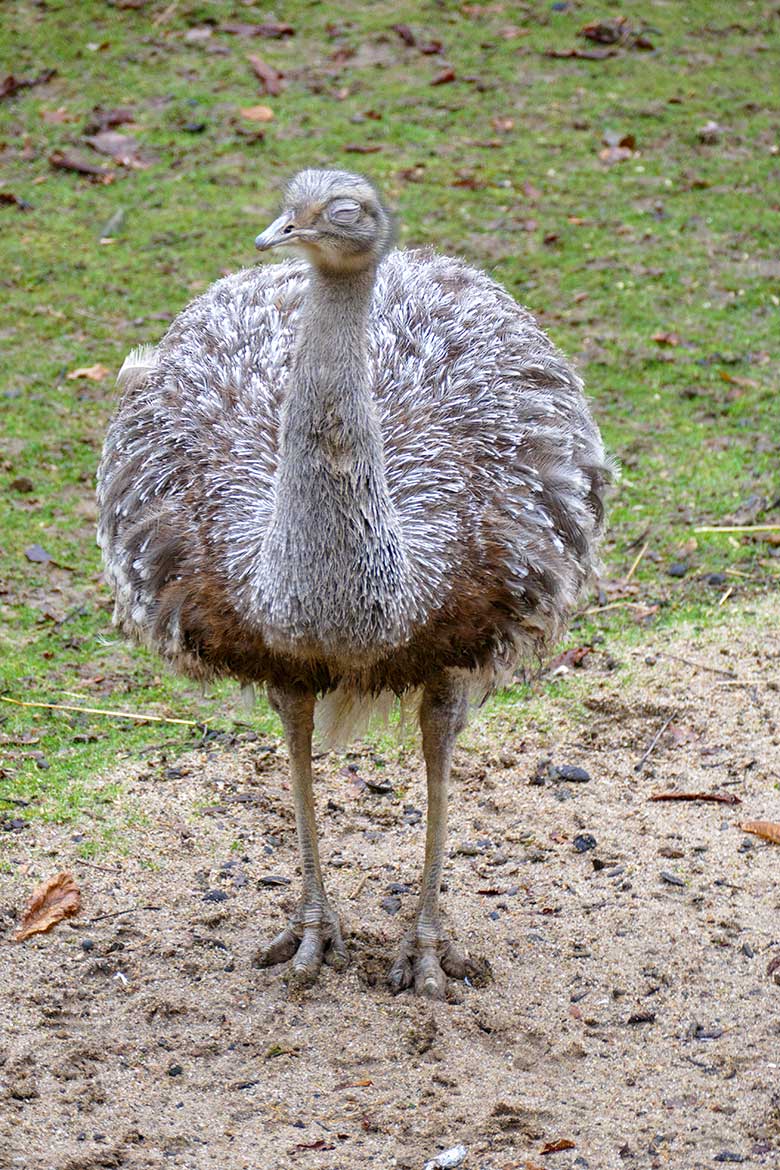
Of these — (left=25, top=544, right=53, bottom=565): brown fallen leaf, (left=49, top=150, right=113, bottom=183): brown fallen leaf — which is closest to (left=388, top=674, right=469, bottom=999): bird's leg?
(left=25, top=544, right=53, bottom=565): brown fallen leaf

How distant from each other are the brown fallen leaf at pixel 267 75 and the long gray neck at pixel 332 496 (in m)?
7.89

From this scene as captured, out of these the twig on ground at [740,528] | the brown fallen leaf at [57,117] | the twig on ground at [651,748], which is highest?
the brown fallen leaf at [57,117]

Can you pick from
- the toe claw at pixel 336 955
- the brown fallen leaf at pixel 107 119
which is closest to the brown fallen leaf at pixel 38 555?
the toe claw at pixel 336 955

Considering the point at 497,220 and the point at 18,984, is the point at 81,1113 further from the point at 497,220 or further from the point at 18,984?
the point at 497,220

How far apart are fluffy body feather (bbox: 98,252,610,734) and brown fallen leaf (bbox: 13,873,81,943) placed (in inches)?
34.8

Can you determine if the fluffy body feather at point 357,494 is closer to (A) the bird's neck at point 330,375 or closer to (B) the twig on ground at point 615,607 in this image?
(A) the bird's neck at point 330,375

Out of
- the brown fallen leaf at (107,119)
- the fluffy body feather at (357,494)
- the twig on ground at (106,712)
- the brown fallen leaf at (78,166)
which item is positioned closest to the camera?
the fluffy body feather at (357,494)

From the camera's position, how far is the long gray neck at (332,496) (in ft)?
13.5

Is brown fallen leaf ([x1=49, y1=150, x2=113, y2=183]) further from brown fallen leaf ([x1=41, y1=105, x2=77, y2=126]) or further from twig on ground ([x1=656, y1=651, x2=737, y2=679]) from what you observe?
twig on ground ([x1=656, y1=651, x2=737, y2=679])

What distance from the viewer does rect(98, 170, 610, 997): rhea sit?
4.12 m

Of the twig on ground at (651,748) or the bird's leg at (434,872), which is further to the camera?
the twig on ground at (651,748)

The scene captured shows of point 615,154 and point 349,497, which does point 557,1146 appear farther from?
point 615,154

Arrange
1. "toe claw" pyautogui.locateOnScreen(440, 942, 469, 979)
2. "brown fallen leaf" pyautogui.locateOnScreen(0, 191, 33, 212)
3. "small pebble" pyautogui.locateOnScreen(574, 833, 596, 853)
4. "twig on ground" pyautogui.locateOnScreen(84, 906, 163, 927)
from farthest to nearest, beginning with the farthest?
"brown fallen leaf" pyautogui.locateOnScreen(0, 191, 33, 212) < "small pebble" pyautogui.locateOnScreen(574, 833, 596, 853) < "twig on ground" pyautogui.locateOnScreen(84, 906, 163, 927) < "toe claw" pyautogui.locateOnScreen(440, 942, 469, 979)

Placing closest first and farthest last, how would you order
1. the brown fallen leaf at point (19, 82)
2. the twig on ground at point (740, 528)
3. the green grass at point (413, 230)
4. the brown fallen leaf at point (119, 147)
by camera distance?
the green grass at point (413, 230) < the twig on ground at point (740, 528) < the brown fallen leaf at point (119, 147) < the brown fallen leaf at point (19, 82)
